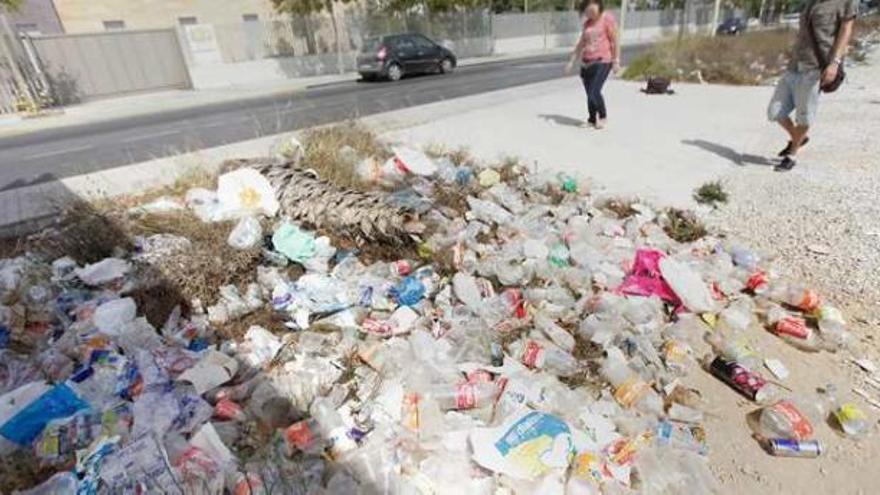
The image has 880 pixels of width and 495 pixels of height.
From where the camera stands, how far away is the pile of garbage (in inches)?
70.9

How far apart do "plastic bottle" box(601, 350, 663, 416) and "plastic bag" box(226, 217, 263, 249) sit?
7.89 ft

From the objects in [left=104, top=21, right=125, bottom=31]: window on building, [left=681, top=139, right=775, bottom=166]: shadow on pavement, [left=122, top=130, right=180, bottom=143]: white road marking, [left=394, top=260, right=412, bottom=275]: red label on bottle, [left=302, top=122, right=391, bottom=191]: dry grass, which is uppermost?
[left=104, top=21, right=125, bottom=31]: window on building

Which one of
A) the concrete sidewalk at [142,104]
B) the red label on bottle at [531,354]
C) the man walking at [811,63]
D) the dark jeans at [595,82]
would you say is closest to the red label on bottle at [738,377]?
the red label on bottle at [531,354]

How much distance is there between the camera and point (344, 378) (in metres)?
2.26

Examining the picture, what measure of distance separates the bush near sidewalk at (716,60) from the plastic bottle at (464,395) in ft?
36.7

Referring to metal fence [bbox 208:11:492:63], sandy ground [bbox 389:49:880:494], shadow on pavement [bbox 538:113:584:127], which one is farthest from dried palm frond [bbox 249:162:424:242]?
metal fence [bbox 208:11:492:63]

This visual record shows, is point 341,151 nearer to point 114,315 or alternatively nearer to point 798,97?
point 114,315

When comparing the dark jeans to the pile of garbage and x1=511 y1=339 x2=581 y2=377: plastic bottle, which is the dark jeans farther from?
x1=511 y1=339 x2=581 y2=377: plastic bottle

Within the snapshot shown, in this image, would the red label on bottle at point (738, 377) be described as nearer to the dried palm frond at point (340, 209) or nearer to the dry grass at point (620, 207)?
the dry grass at point (620, 207)

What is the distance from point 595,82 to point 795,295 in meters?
4.26

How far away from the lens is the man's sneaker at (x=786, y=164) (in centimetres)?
460

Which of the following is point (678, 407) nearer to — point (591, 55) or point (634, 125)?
point (591, 55)

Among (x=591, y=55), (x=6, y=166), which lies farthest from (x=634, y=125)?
(x=6, y=166)

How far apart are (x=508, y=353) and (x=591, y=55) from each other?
16.3ft
